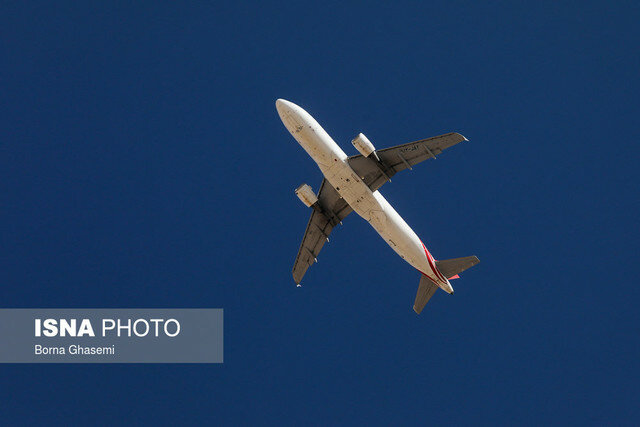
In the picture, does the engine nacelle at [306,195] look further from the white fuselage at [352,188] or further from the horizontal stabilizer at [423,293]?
the horizontal stabilizer at [423,293]

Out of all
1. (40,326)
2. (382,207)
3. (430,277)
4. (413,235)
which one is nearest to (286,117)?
(382,207)

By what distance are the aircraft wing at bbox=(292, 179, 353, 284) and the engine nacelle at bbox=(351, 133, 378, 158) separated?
20.4ft

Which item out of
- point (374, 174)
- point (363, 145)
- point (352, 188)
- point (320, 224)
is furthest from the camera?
point (320, 224)

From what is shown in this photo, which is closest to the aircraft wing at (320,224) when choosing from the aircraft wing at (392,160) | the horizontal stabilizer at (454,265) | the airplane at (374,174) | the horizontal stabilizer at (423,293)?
the airplane at (374,174)

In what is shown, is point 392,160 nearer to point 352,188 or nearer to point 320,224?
point 352,188

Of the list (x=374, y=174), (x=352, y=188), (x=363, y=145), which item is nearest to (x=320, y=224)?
(x=352, y=188)

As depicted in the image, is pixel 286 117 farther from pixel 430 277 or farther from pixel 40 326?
pixel 40 326

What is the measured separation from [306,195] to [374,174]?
Result: 6279mm

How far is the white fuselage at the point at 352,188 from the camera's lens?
50.3 m

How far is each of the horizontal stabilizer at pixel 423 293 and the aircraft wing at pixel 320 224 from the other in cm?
875

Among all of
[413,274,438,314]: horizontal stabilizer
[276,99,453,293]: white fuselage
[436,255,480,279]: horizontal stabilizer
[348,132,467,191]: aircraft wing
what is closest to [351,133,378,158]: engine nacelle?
[348,132,467,191]: aircraft wing

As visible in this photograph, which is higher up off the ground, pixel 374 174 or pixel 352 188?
pixel 374 174

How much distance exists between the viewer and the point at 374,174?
51.9 metres

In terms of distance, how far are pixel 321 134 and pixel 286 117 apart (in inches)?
116
